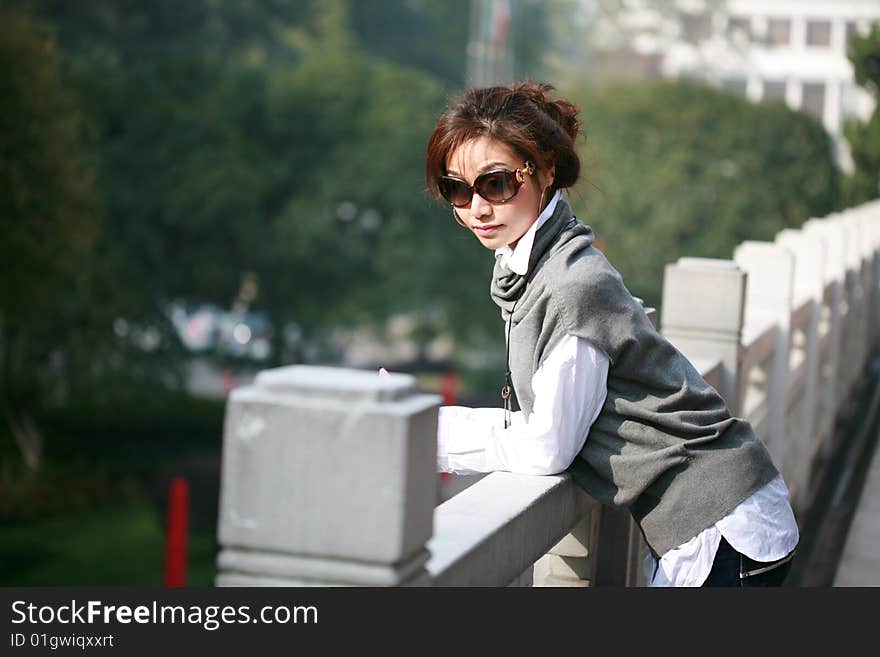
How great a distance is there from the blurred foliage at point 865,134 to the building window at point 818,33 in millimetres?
51383

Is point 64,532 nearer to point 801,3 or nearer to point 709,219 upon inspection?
point 709,219

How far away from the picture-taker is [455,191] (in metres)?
2.88

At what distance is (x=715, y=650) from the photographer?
2.26m

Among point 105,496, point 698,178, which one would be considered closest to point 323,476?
point 105,496

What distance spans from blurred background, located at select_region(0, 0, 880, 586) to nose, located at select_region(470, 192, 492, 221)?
1655 centimetres

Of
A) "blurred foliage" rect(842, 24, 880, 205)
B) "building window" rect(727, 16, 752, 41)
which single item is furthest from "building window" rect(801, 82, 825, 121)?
"blurred foliage" rect(842, 24, 880, 205)

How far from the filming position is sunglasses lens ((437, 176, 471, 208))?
286cm

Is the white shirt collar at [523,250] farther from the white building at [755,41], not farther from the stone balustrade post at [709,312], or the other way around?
the white building at [755,41]

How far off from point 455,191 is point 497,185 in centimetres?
10

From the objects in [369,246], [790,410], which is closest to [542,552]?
[790,410]

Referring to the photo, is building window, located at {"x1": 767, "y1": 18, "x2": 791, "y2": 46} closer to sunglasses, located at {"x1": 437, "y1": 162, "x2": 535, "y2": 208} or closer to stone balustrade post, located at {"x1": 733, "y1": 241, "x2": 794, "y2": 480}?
stone balustrade post, located at {"x1": 733, "y1": 241, "x2": 794, "y2": 480}

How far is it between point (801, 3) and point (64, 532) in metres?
49.3

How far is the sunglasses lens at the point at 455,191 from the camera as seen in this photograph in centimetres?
286

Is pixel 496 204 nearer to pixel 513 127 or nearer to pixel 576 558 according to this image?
pixel 513 127
